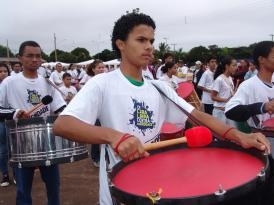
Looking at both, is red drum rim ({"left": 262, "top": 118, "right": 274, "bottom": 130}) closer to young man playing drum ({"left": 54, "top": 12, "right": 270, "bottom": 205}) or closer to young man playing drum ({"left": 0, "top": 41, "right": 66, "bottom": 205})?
young man playing drum ({"left": 54, "top": 12, "right": 270, "bottom": 205})

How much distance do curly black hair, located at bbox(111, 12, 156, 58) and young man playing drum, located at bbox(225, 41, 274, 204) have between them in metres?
1.67

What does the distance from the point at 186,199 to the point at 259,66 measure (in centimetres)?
319

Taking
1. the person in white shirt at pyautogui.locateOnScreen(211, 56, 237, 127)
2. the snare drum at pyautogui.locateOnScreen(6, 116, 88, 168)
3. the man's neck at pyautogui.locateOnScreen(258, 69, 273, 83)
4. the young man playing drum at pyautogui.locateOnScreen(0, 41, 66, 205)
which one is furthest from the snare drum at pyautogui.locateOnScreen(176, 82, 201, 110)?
the snare drum at pyautogui.locateOnScreen(6, 116, 88, 168)

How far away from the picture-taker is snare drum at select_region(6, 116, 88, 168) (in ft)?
12.8

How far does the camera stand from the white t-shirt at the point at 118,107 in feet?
7.45

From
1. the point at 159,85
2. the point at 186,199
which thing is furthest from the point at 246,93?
the point at 186,199

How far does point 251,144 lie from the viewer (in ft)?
6.73

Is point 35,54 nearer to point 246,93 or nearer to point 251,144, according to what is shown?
point 246,93

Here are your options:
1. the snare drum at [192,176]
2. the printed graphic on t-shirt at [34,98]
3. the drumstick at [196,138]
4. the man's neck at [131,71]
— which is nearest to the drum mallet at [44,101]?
the printed graphic on t-shirt at [34,98]

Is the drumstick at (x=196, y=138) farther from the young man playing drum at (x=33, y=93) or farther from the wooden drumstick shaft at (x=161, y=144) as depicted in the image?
the young man playing drum at (x=33, y=93)

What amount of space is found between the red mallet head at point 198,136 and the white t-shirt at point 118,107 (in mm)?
411

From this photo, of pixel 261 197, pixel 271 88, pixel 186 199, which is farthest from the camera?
pixel 271 88

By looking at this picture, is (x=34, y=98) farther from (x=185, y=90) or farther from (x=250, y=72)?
(x=250, y=72)

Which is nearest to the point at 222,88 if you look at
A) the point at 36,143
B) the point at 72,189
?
the point at 72,189
